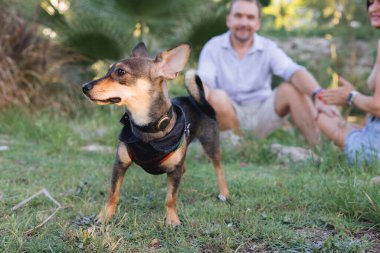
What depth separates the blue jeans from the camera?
3982mm

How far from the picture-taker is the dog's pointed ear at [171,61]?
9.30ft

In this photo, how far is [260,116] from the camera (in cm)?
562

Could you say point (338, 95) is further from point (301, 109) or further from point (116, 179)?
point (116, 179)

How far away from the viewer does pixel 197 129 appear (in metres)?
3.51

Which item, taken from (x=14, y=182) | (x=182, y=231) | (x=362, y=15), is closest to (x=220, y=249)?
(x=182, y=231)

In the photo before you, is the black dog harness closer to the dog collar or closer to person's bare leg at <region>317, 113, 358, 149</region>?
the dog collar

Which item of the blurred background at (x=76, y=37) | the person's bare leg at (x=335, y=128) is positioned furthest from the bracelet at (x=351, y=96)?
the blurred background at (x=76, y=37)

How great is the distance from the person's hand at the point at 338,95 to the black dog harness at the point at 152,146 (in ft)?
7.10

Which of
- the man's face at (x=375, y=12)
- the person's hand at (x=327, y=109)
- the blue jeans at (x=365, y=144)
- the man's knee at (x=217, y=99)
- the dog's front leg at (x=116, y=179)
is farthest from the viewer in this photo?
the man's knee at (x=217, y=99)

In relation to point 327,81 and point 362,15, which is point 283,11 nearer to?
point 362,15

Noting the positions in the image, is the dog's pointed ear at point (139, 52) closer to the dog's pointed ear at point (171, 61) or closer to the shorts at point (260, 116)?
the dog's pointed ear at point (171, 61)

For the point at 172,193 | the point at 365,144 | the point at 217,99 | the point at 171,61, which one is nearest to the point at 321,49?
the point at 217,99

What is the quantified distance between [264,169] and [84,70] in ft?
12.9

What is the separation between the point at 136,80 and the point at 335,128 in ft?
8.81
